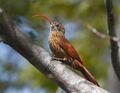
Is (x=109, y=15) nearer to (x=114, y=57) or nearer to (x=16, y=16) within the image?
(x=114, y=57)

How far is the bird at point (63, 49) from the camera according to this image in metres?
3.94

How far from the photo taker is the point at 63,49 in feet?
13.6

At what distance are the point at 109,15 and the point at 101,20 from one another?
4111 mm

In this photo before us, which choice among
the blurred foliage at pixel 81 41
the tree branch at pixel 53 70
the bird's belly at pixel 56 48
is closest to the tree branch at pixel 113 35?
the tree branch at pixel 53 70

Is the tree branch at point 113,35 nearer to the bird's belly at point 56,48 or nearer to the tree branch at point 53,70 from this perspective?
the tree branch at point 53,70

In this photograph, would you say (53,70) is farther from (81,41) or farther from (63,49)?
(81,41)

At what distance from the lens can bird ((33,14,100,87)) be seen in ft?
12.9

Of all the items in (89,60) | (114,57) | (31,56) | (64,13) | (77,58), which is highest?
(64,13)

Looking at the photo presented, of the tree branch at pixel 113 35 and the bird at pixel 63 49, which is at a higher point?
the bird at pixel 63 49

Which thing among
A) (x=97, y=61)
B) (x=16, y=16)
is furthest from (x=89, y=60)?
(x=16, y=16)

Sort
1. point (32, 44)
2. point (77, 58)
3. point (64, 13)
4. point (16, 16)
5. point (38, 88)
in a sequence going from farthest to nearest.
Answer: point (64, 13), point (38, 88), point (16, 16), point (77, 58), point (32, 44)

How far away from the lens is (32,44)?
2930mm

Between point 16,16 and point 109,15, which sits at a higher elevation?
point 16,16

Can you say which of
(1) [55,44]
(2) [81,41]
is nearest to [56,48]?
(1) [55,44]
